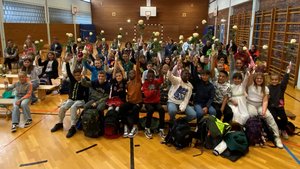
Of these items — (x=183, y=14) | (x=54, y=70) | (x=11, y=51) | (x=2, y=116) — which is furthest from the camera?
(x=183, y=14)

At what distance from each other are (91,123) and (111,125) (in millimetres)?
347

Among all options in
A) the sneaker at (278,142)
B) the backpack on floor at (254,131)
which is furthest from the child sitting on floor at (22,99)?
the sneaker at (278,142)

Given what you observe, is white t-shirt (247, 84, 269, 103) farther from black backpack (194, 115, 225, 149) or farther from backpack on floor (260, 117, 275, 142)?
black backpack (194, 115, 225, 149)

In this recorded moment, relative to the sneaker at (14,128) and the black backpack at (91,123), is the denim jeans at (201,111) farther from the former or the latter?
the sneaker at (14,128)

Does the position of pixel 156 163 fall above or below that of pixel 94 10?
below

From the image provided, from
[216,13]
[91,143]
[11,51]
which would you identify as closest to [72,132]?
[91,143]

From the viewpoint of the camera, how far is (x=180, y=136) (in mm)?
3775

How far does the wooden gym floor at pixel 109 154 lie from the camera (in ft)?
11.1

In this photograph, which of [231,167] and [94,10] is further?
[94,10]

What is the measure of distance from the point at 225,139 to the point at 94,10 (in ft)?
71.0

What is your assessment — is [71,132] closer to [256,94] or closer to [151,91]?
[151,91]

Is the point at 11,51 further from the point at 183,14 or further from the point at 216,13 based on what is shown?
the point at 183,14

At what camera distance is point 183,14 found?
22719 millimetres

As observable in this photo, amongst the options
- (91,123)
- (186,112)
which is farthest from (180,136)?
(91,123)
